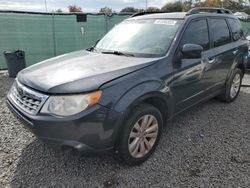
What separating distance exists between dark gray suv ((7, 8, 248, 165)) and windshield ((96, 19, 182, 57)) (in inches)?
0.5

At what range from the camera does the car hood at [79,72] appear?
7.74ft

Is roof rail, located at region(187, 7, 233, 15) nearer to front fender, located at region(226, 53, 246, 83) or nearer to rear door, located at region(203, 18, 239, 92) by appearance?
rear door, located at region(203, 18, 239, 92)

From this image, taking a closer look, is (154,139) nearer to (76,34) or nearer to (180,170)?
(180,170)

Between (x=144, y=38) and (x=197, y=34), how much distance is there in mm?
845

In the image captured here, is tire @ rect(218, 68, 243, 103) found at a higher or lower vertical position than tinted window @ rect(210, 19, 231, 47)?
lower

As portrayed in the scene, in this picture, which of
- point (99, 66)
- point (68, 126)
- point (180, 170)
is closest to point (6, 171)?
point (68, 126)

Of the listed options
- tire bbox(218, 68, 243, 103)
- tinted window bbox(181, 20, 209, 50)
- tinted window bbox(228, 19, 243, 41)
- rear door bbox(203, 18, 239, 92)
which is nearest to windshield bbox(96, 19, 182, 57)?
tinted window bbox(181, 20, 209, 50)

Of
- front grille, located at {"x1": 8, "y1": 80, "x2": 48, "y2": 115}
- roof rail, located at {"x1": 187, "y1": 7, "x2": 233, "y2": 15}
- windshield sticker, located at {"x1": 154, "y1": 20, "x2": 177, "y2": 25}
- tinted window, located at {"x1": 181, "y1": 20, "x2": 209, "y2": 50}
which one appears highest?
roof rail, located at {"x1": 187, "y1": 7, "x2": 233, "y2": 15}

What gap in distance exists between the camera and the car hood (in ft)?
7.74

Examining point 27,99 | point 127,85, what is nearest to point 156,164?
point 127,85

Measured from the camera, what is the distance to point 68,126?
226cm

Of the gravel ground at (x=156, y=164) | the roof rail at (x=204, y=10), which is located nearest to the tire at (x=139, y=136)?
the gravel ground at (x=156, y=164)

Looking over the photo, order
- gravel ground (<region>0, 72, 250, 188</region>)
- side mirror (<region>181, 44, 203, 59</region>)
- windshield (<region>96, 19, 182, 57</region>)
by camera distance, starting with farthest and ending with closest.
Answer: windshield (<region>96, 19, 182, 57</region>), side mirror (<region>181, 44, 203, 59</region>), gravel ground (<region>0, 72, 250, 188</region>)

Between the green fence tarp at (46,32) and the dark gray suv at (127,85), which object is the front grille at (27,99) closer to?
the dark gray suv at (127,85)
